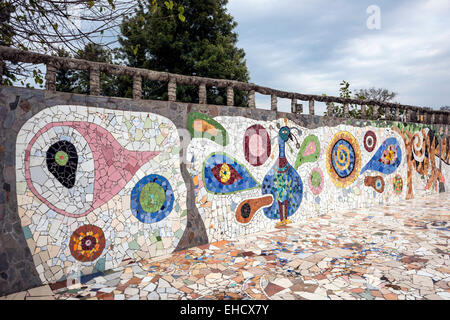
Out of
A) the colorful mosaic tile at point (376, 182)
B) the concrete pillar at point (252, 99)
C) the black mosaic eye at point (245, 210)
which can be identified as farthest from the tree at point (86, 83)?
the colorful mosaic tile at point (376, 182)

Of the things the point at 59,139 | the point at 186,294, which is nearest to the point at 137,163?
the point at 59,139

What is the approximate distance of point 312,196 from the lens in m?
6.03

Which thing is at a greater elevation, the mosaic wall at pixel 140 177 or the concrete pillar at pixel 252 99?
the concrete pillar at pixel 252 99

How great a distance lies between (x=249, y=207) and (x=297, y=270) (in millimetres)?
1648

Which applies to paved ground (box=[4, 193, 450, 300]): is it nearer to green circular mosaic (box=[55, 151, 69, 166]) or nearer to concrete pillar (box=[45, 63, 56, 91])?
green circular mosaic (box=[55, 151, 69, 166])

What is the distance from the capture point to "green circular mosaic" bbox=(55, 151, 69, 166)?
3.26 m

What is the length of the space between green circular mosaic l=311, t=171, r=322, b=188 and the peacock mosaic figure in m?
0.38

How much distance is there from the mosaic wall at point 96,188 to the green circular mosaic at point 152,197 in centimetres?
1

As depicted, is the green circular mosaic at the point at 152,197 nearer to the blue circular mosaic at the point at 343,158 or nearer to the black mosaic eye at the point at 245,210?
the black mosaic eye at the point at 245,210

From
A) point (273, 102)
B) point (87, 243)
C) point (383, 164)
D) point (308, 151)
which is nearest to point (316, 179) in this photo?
point (308, 151)

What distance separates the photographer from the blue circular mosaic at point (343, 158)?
6448 millimetres

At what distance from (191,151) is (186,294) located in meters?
2.08

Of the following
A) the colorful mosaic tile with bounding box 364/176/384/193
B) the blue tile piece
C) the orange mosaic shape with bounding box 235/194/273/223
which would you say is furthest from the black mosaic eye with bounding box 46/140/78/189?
the colorful mosaic tile with bounding box 364/176/384/193
